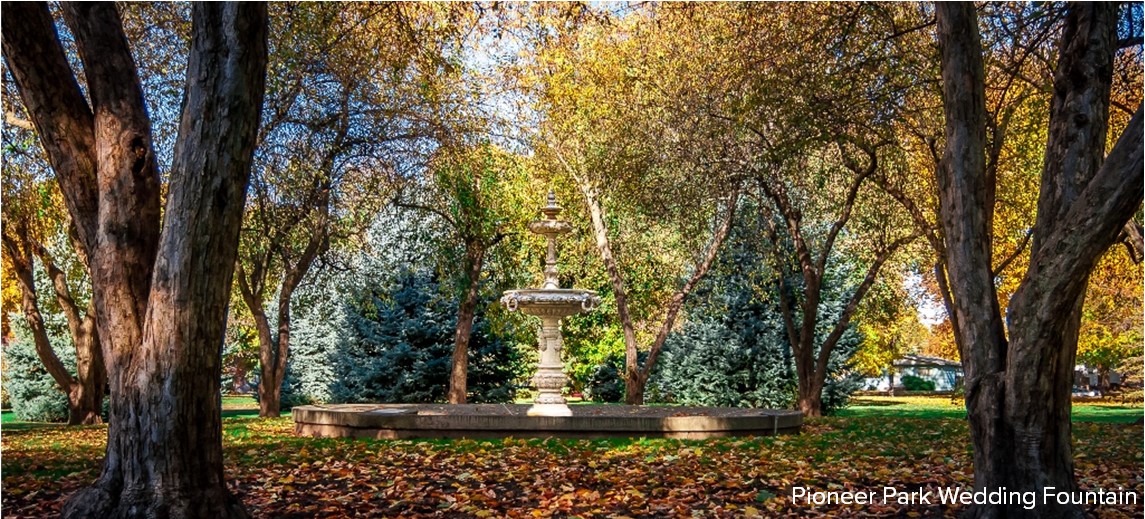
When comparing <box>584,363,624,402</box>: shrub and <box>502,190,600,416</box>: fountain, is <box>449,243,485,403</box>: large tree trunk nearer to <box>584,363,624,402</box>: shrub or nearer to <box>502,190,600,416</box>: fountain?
<box>502,190,600,416</box>: fountain

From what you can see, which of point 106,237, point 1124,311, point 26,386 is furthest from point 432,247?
point 1124,311

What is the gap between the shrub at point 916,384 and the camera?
50.4 metres

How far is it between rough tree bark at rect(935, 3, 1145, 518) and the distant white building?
45.3 metres

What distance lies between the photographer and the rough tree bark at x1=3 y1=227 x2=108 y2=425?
1748cm

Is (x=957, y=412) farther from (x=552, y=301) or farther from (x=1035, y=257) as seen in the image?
(x=1035, y=257)

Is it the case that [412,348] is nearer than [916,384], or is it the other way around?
[412,348]

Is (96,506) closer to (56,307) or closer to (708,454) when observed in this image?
(708,454)

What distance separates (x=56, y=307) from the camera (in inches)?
871

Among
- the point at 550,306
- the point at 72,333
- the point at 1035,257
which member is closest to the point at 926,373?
the point at 550,306

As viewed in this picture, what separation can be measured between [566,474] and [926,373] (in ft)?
178

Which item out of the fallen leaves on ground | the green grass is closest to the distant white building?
the green grass

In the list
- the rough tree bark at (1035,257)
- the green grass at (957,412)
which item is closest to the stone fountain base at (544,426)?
the rough tree bark at (1035,257)

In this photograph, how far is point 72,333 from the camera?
1809cm

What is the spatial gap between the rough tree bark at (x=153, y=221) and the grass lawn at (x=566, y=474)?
1117 mm
